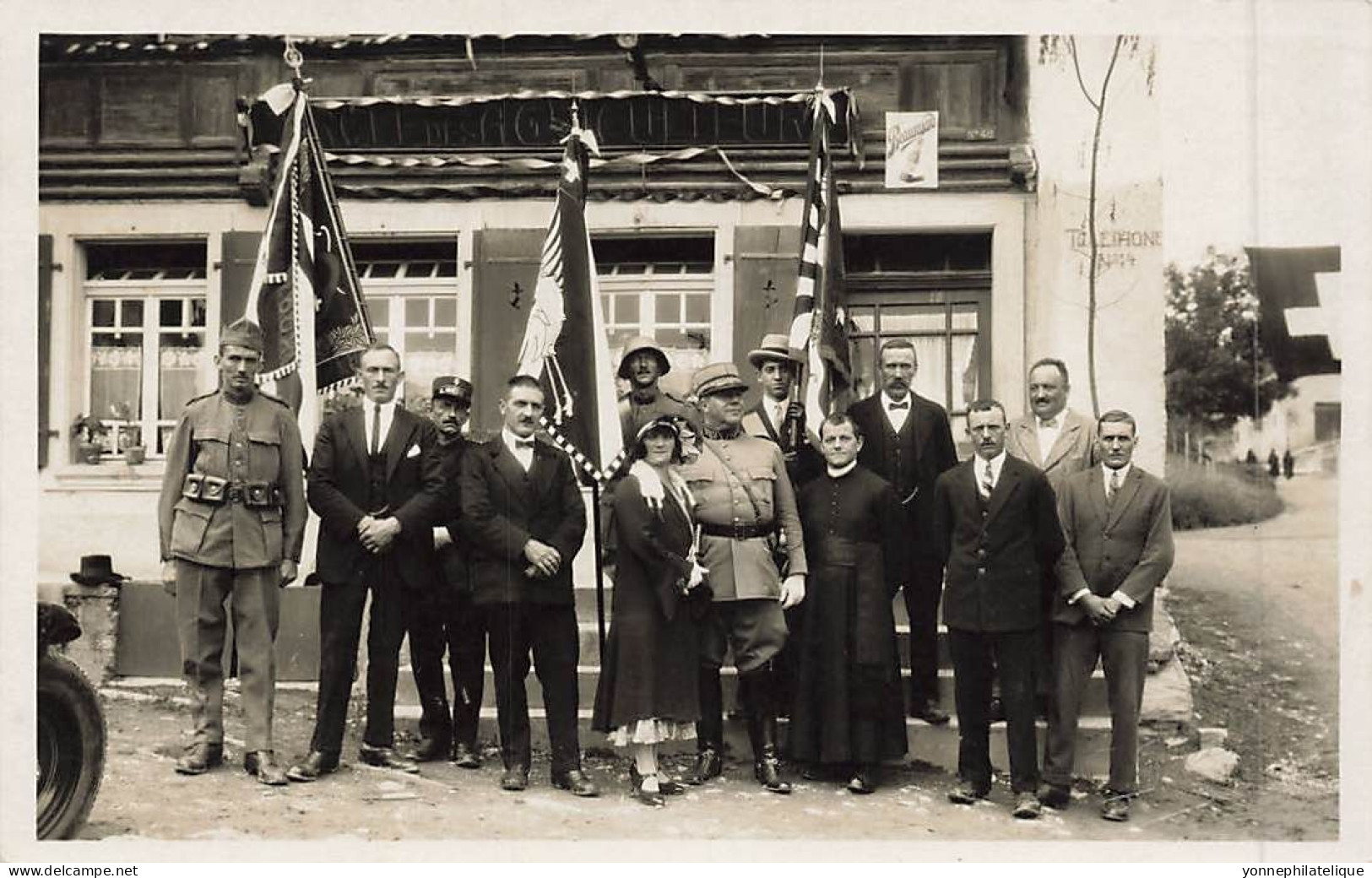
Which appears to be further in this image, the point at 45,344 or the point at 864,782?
the point at 45,344

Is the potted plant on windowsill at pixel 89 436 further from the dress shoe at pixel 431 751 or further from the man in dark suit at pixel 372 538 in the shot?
the dress shoe at pixel 431 751

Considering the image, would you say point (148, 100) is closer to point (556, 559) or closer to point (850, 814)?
point (556, 559)

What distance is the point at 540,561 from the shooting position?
5.38 m

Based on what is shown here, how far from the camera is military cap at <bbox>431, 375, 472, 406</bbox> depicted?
19.3ft

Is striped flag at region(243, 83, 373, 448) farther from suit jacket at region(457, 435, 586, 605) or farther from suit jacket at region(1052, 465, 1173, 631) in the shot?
suit jacket at region(1052, 465, 1173, 631)

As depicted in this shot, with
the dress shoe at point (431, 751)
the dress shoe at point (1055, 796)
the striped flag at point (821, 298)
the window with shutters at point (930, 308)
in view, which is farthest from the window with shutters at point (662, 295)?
the dress shoe at point (1055, 796)

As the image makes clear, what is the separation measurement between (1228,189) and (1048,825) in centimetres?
331

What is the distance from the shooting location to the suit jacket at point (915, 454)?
600 centimetres

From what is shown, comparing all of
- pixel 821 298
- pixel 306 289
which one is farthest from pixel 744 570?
pixel 306 289

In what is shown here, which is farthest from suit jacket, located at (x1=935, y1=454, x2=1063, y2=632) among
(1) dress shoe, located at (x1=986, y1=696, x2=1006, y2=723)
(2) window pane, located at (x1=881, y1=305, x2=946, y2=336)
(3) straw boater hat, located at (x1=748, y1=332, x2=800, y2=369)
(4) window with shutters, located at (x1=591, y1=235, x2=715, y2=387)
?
(4) window with shutters, located at (x1=591, y1=235, x2=715, y2=387)

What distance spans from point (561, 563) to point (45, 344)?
13.1 ft

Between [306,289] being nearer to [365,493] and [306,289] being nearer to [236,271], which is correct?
[365,493]

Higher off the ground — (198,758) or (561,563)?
(561,563)

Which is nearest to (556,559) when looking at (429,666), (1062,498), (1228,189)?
(429,666)
